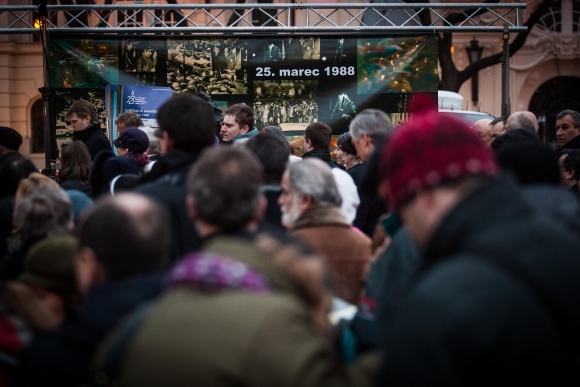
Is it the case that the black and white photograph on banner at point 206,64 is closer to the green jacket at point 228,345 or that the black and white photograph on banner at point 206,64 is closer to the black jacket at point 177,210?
the black jacket at point 177,210

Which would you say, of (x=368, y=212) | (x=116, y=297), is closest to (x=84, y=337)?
(x=116, y=297)

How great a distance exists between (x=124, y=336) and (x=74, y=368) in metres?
0.39

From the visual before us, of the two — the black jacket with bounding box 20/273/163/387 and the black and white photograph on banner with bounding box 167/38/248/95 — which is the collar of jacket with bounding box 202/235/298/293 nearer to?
the black jacket with bounding box 20/273/163/387

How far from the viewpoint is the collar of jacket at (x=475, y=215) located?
6.26 ft

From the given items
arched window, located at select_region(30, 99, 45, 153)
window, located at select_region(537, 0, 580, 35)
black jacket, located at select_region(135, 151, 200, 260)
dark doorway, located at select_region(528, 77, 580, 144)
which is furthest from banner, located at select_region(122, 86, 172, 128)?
window, located at select_region(537, 0, 580, 35)

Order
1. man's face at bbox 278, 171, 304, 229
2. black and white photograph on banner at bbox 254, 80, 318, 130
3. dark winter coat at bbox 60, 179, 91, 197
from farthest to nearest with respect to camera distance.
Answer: black and white photograph on banner at bbox 254, 80, 318, 130, dark winter coat at bbox 60, 179, 91, 197, man's face at bbox 278, 171, 304, 229

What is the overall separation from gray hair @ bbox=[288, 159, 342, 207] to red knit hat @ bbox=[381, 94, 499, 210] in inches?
65.0

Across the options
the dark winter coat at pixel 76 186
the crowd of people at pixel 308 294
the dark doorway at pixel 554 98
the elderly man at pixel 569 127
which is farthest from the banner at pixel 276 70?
the dark doorway at pixel 554 98

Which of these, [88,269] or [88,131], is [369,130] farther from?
[88,131]

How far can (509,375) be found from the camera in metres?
1.78

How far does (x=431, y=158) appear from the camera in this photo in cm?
198

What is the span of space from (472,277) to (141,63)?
8.92 meters

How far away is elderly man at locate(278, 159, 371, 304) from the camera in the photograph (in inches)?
→ 144

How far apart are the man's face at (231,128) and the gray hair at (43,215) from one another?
314 centimetres
